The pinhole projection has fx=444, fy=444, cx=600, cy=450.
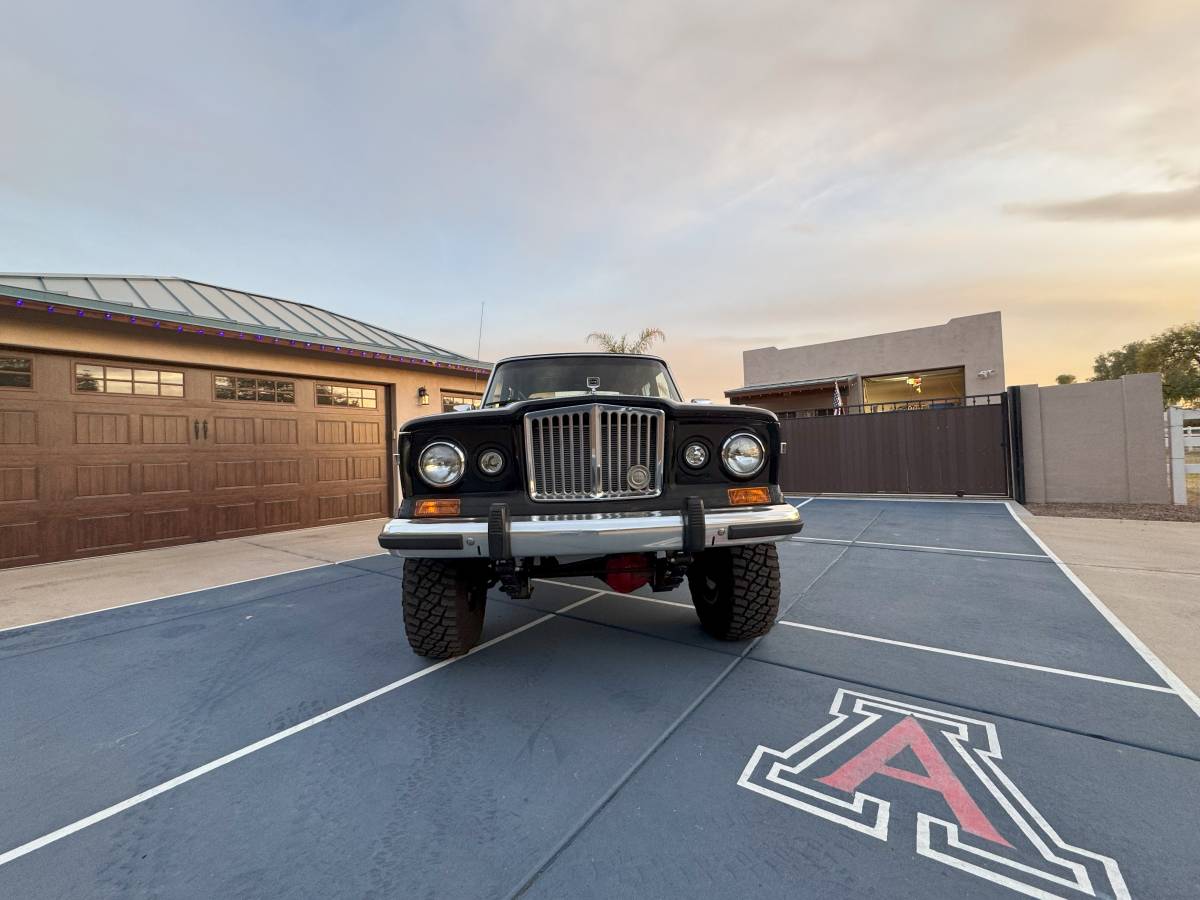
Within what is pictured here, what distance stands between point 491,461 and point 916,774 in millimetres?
2158

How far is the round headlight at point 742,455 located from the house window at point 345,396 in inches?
329

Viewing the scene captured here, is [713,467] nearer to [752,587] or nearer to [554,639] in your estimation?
[752,587]

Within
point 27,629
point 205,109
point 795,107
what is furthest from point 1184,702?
point 205,109

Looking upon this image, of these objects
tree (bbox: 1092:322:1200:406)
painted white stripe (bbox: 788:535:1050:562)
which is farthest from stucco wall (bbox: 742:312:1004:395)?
tree (bbox: 1092:322:1200:406)

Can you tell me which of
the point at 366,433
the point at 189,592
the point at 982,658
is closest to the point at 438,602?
the point at 982,658

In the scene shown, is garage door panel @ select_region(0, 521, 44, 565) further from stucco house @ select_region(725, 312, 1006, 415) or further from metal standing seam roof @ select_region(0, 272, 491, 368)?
stucco house @ select_region(725, 312, 1006, 415)

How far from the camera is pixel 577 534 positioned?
2.01 m

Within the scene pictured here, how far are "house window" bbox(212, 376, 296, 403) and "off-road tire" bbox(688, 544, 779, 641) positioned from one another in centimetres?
803

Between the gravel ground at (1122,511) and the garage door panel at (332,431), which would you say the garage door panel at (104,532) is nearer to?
the garage door panel at (332,431)

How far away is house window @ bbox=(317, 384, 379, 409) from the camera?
27.4 ft

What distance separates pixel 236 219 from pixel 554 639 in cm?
1051

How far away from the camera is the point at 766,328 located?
768 inches

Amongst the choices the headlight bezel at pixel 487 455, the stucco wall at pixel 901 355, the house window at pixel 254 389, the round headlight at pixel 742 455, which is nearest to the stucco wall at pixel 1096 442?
the stucco wall at pixel 901 355

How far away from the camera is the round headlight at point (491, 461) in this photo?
7.56 ft
